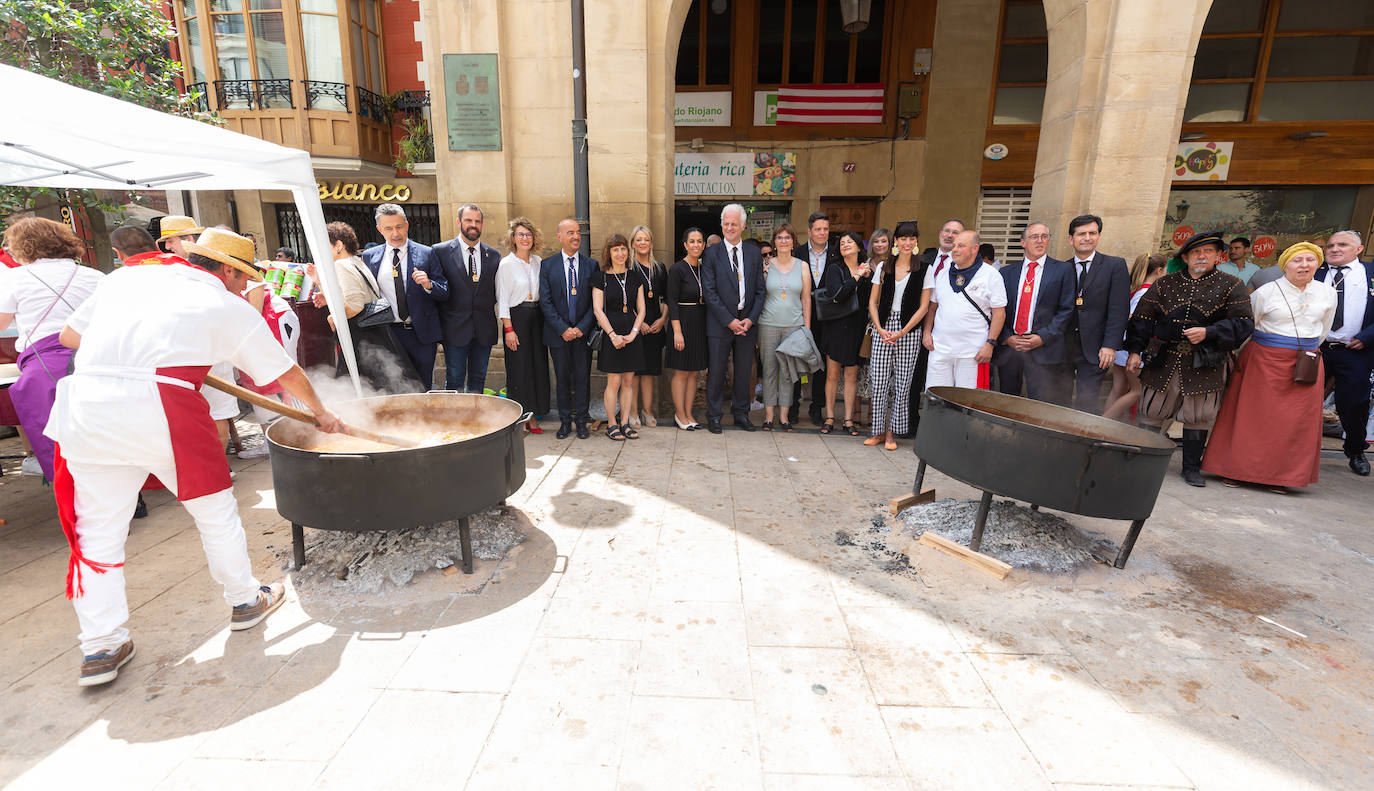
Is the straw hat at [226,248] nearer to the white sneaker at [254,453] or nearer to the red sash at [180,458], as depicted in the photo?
the red sash at [180,458]

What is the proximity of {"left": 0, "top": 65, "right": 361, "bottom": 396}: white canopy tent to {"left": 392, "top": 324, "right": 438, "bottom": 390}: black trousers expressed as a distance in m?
1.20

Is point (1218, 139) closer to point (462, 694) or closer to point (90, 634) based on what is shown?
point (462, 694)

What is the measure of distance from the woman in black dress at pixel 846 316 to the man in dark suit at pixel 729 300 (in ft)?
2.29

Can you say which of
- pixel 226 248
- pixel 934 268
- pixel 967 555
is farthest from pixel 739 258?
pixel 226 248

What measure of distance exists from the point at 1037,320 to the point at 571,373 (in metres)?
4.31

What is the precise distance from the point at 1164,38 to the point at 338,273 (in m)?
7.98

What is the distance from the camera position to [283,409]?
2900 millimetres

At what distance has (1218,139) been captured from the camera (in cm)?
1023

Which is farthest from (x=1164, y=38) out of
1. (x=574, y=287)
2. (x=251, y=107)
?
(x=251, y=107)

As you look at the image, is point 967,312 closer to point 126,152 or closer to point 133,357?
point 133,357

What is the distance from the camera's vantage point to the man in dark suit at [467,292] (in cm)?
551

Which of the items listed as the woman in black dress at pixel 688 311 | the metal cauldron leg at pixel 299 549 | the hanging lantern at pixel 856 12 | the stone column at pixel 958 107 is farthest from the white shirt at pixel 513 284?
the stone column at pixel 958 107

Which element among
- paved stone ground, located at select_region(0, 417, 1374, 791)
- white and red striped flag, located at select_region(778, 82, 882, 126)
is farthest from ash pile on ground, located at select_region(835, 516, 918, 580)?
white and red striped flag, located at select_region(778, 82, 882, 126)

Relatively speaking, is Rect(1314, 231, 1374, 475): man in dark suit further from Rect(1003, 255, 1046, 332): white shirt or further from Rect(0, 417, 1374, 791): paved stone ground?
Rect(1003, 255, 1046, 332): white shirt
